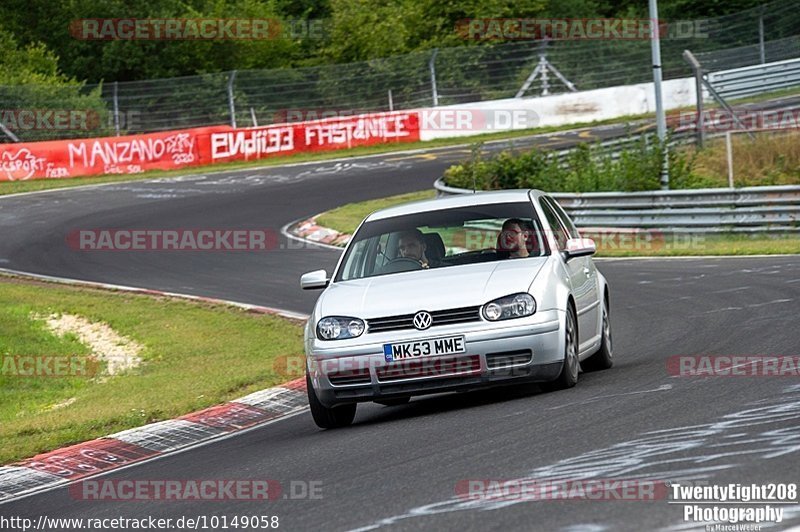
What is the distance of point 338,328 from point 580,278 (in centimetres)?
215

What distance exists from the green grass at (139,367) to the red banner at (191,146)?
54.7 feet

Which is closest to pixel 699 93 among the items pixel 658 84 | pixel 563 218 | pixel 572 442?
pixel 658 84

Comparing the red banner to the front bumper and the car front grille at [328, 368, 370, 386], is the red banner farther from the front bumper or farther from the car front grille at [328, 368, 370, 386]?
the front bumper

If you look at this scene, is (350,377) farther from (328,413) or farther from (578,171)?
(578,171)

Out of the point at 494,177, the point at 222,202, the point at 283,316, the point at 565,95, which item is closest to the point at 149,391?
the point at 283,316

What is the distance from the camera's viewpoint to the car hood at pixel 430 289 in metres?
8.84

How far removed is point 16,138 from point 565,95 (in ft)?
56.3

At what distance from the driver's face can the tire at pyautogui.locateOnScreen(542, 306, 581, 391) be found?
126cm

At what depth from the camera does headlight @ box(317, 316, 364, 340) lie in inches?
352

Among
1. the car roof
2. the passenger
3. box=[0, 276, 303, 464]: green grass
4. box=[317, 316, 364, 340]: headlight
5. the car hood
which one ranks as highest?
the car roof

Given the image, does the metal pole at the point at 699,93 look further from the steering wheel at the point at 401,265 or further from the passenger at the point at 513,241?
the steering wheel at the point at 401,265

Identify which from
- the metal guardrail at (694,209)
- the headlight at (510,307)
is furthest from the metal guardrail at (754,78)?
the headlight at (510,307)

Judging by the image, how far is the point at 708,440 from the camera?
6758 millimetres

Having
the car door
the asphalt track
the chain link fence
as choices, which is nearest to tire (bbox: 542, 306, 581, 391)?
the asphalt track
